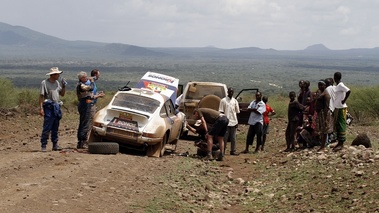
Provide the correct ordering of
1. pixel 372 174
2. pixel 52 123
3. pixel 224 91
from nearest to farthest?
pixel 372 174
pixel 52 123
pixel 224 91

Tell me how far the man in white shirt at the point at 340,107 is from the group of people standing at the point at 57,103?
17.5 feet

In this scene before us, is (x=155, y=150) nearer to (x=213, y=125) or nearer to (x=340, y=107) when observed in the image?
(x=213, y=125)

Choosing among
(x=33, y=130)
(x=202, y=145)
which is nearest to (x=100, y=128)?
(x=202, y=145)

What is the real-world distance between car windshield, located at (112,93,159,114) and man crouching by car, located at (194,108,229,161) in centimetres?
111

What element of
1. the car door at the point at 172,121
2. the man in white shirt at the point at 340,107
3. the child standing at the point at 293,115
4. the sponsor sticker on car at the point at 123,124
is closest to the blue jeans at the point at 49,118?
the sponsor sticker on car at the point at 123,124

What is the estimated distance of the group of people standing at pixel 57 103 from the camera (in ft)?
43.2

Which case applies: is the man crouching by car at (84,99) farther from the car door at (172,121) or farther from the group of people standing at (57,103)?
the car door at (172,121)

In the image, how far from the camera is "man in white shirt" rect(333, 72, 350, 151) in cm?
1355

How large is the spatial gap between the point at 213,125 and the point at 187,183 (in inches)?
132

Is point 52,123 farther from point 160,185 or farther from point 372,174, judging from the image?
Answer: point 372,174

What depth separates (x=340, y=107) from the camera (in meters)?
13.7

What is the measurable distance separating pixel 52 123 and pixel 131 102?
2.06 metres

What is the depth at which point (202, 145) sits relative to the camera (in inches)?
598

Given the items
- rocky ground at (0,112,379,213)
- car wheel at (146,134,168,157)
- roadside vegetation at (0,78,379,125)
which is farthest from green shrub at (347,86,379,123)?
car wheel at (146,134,168,157)
